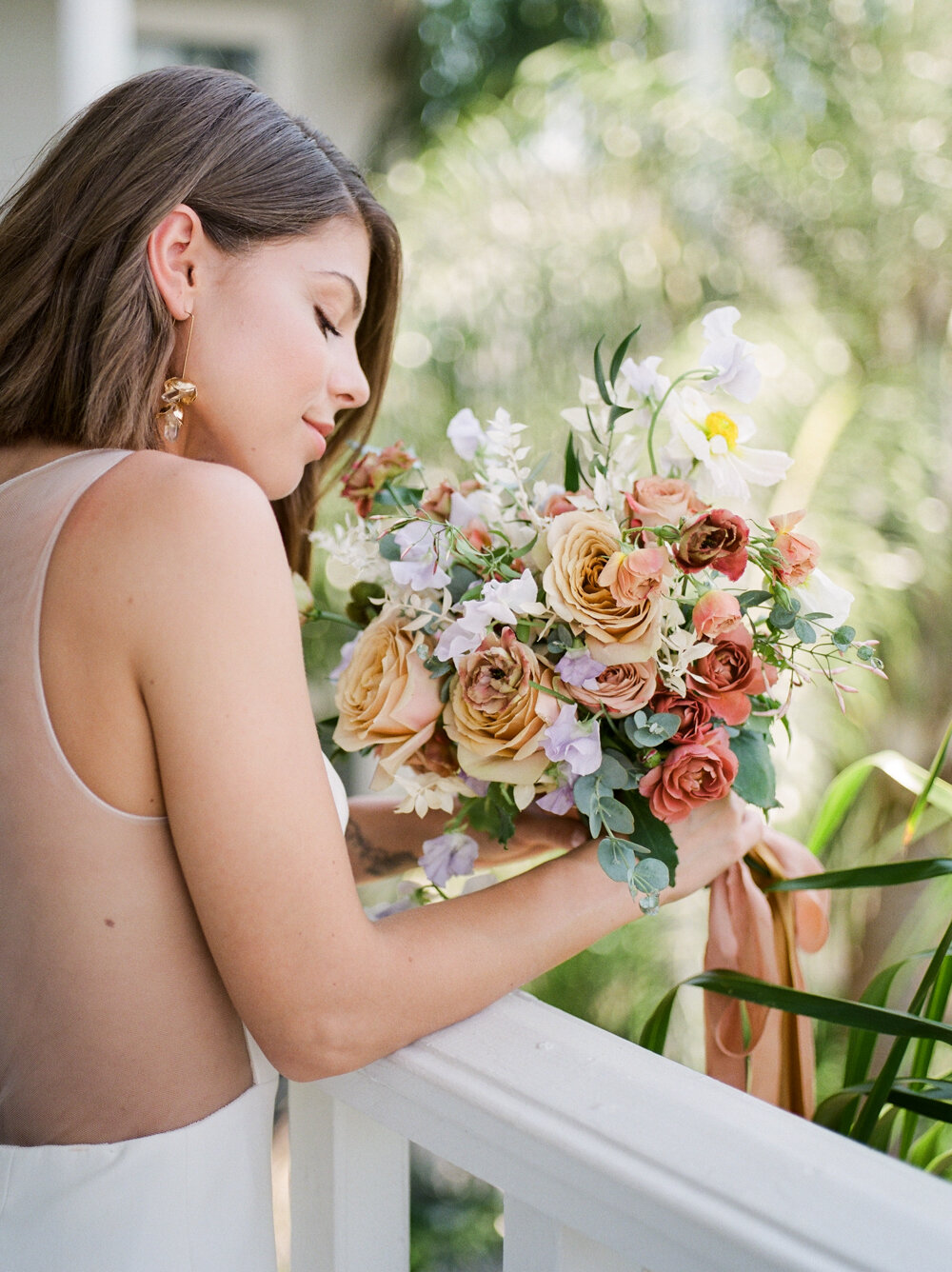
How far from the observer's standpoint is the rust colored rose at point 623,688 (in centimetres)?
87

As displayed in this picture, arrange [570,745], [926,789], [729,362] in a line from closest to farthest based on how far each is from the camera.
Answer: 1. [570,745]
2. [729,362]
3. [926,789]

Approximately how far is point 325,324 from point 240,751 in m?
0.51

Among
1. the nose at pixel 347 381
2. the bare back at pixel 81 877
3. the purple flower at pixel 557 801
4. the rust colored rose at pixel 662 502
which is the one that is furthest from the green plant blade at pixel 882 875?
the nose at pixel 347 381

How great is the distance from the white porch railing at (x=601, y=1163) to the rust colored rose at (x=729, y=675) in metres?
0.29

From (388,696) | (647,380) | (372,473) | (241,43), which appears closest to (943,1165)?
(388,696)

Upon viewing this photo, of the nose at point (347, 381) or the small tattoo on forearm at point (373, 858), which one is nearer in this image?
the nose at point (347, 381)

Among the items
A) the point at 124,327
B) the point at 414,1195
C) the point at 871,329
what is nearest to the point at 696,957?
the point at 414,1195

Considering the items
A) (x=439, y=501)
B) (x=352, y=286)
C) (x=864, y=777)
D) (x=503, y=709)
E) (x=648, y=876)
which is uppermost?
(x=352, y=286)

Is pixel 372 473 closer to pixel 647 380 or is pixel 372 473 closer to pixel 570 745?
pixel 647 380

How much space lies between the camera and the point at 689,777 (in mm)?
887

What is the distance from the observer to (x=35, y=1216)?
0.84m

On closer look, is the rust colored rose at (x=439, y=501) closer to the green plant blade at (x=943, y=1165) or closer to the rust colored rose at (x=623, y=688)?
the rust colored rose at (x=623, y=688)

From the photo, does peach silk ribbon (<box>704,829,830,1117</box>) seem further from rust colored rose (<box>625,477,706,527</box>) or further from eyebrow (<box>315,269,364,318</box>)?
eyebrow (<box>315,269,364,318</box>)

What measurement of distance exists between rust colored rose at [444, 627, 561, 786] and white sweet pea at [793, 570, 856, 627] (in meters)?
0.23
